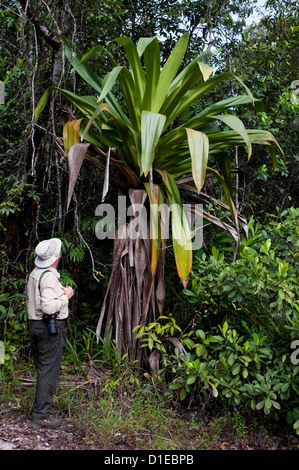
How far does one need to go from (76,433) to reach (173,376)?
894mm

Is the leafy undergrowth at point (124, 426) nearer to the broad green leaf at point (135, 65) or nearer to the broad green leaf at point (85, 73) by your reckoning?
the broad green leaf at point (85, 73)

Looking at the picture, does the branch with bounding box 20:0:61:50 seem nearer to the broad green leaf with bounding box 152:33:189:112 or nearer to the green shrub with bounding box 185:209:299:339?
the broad green leaf with bounding box 152:33:189:112

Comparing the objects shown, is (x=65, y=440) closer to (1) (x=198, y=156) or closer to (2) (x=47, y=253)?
(2) (x=47, y=253)

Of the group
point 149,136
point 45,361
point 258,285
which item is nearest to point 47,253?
point 45,361

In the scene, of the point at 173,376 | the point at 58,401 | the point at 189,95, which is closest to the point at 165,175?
the point at 189,95

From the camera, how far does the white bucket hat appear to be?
3.01 meters

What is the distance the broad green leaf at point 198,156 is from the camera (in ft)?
9.48

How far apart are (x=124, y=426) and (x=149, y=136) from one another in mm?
1873

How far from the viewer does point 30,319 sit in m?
3.01

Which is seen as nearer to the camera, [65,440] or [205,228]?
[65,440]

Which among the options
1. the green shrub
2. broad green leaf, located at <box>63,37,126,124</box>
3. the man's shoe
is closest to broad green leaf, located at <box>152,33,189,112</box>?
broad green leaf, located at <box>63,37,126,124</box>

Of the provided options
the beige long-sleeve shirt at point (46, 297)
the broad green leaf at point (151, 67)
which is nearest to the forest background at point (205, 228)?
the beige long-sleeve shirt at point (46, 297)

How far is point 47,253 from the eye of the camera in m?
3.02
